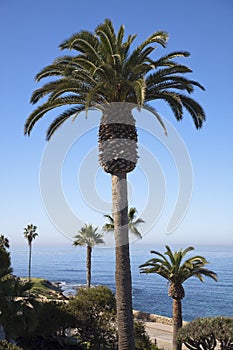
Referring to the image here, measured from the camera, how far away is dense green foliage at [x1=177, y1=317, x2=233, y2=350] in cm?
1888

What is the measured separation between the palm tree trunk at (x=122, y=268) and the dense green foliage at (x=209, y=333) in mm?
5788

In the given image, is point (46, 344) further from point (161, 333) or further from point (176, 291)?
point (161, 333)

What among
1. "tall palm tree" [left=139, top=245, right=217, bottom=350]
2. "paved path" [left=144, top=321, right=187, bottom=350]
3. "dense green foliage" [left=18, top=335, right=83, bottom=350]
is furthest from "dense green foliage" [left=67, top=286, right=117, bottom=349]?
"paved path" [left=144, top=321, right=187, bottom=350]

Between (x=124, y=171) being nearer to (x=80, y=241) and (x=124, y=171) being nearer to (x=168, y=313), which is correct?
(x=80, y=241)

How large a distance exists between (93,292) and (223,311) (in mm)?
73171

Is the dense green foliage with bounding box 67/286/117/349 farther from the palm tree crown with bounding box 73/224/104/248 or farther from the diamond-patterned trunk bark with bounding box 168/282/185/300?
the palm tree crown with bounding box 73/224/104/248

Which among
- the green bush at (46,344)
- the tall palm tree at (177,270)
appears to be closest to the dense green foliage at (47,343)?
the green bush at (46,344)

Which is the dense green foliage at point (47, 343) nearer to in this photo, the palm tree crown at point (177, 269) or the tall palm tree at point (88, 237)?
the palm tree crown at point (177, 269)

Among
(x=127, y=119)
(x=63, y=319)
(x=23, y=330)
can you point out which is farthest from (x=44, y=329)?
(x=127, y=119)

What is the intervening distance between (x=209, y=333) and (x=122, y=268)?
24.1ft

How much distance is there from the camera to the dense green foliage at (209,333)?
18875mm

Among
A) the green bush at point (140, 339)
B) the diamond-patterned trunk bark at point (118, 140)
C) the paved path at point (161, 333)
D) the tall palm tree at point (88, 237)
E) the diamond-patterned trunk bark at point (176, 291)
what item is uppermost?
the diamond-patterned trunk bark at point (118, 140)

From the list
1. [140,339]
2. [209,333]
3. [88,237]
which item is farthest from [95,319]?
[88,237]

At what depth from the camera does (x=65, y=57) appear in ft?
51.1
